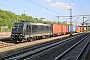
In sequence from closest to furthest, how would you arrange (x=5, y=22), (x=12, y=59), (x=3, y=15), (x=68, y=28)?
(x=12, y=59), (x=68, y=28), (x=5, y=22), (x=3, y=15)

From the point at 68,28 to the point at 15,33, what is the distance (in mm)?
37640

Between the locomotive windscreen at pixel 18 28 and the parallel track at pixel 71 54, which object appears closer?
the parallel track at pixel 71 54

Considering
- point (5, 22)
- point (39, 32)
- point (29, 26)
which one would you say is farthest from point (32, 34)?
point (5, 22)

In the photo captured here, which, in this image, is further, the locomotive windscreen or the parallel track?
the locomotive windscreen

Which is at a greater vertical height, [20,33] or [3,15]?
[3,15]

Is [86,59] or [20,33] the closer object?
[86,59]

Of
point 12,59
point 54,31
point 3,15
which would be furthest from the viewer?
point 3,15

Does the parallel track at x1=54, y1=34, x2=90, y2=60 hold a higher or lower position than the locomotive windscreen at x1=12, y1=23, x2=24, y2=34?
lower

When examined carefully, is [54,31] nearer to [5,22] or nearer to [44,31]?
[44,31]

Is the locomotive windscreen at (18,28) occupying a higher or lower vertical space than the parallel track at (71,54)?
higher

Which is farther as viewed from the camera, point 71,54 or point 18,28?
point 18,28

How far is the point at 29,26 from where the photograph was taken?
28609 millimetres

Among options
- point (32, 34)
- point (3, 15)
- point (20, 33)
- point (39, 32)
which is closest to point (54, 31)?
point (39, 32)

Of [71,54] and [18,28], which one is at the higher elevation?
[18,28]
